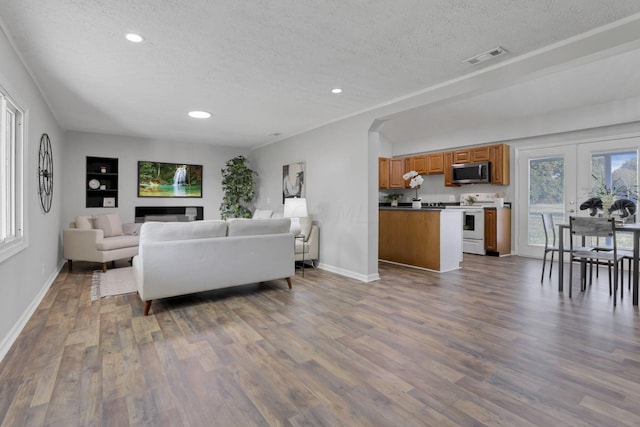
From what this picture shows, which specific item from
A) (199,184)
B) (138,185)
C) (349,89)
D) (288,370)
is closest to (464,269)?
(349,89)

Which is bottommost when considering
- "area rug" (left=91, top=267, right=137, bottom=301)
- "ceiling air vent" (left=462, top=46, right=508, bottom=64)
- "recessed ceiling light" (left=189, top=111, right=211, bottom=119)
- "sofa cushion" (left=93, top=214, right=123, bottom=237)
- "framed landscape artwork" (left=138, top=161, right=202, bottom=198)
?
"area rug" (left=91, top=267, right=137, bottom=301)

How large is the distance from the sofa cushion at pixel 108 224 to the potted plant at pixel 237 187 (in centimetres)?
205

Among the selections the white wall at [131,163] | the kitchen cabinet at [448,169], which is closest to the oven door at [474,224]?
the kitchen cabinet at [448,169]

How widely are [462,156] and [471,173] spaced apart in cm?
47

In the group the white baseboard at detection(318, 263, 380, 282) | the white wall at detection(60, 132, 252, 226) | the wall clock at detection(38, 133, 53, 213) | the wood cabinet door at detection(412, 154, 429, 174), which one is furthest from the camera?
the wood cabinet door at detection(412, 154, 429, 174)

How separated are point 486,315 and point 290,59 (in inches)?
115

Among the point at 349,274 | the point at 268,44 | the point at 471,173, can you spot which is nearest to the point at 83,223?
the point at 349,274

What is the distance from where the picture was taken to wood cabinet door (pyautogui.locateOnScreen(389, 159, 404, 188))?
8.34 m

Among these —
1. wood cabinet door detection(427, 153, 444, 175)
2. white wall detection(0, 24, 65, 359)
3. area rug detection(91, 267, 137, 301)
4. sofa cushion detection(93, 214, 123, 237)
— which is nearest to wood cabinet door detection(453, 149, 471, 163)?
wood cabinet door detection(427, 153, 444, 175)

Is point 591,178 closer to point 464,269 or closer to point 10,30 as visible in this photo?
point 464,269

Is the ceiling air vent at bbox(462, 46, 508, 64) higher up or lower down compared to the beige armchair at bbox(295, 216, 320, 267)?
higher up

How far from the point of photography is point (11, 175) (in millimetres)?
2703

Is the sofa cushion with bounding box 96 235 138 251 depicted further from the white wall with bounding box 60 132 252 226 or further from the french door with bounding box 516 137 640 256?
the french door with bounding box 516 137 640 256

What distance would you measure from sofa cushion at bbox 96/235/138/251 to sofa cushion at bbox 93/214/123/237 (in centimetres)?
A: 18
